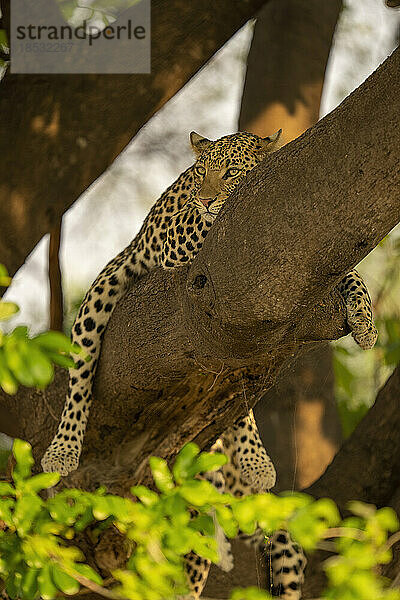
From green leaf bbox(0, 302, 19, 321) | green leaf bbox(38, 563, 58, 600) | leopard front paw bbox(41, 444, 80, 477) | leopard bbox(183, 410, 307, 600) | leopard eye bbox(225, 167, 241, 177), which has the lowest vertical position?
leopard bbox(183, 410, 307, 600)

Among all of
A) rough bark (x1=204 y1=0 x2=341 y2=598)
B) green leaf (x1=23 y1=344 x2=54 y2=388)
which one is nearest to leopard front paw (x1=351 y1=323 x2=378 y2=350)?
green leaf (x1=23 y1=344 x2=54 y2=388)

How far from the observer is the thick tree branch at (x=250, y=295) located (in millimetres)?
1712

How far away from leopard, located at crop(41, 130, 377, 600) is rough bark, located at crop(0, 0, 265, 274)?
2.20 feet

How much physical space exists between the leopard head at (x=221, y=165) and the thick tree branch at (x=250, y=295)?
0.25m

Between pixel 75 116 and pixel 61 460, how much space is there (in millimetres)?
1547

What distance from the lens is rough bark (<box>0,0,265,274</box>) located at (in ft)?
11.7

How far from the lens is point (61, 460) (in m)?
2.78

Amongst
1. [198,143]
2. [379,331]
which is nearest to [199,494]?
[198,143]

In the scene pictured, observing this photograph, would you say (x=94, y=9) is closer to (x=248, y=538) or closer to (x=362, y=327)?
(x=362, y=327)

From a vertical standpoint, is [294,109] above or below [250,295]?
above

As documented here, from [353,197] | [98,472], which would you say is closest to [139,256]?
[98,472]

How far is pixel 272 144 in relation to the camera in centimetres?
277

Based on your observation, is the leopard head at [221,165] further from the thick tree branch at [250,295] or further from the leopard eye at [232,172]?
the thick tree branch at [250,295]

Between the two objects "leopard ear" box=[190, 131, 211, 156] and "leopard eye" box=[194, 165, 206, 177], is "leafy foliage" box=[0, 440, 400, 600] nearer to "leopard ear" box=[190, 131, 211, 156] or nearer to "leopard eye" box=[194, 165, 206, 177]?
"leopard eye" box=[194, 165, 206, 177]
